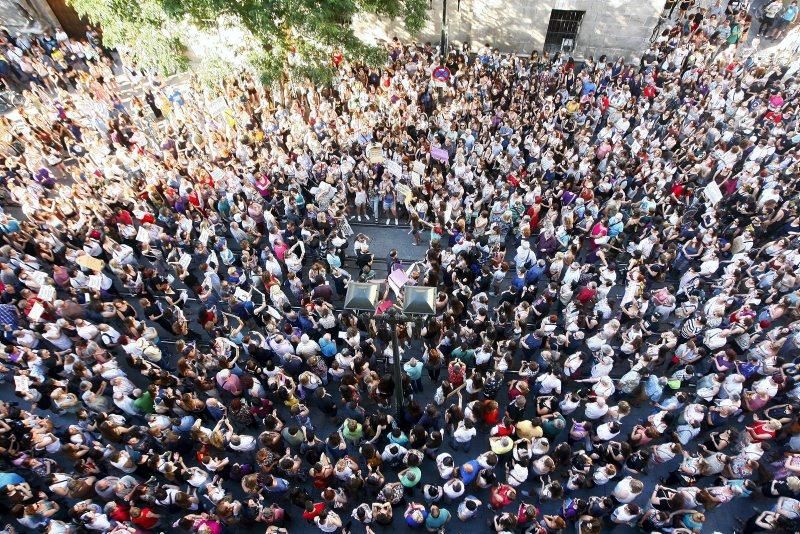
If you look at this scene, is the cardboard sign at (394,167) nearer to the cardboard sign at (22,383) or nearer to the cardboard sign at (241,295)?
the cardboard sign at (241,295)

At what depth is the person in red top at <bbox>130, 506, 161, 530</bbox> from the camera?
276 inches

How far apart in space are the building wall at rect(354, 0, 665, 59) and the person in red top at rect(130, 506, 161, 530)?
19.9 metres

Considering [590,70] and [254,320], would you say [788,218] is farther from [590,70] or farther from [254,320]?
[254,320]

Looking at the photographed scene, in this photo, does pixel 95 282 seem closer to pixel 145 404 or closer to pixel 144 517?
pixel 145 404

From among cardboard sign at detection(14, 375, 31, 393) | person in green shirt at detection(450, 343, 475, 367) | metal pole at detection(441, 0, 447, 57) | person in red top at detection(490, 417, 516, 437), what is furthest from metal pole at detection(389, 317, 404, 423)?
metal pole at detection(441, 0, 447, 57)

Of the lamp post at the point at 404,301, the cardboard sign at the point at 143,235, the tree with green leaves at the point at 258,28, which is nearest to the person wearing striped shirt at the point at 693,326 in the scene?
the lamp post at the point at 404,301

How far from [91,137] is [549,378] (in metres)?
15.2

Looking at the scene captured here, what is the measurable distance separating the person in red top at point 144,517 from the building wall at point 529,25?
19908 mm

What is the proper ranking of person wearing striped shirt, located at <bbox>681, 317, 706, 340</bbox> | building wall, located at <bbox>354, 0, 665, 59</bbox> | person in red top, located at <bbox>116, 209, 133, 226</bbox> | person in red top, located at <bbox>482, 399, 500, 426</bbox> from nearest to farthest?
1. person in red top, located at <bbox>482, 399, 500, 426</bbox>
2. person wearing striped shirt, located at <bbox>681, 317, 706, 340</bbox>
3. person in red top, located at <bbox>116, 209, 133, 226</bbox>
4. building wall, located at <bbox>354, 0, 665, 59</bbox>

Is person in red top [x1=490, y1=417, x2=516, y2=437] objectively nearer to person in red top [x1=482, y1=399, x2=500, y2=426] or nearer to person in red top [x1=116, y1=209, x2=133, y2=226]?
person in red top [x1=482, y1=399, x2=500, y2=426]

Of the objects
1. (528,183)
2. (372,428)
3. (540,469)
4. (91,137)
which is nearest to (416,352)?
(372,428)

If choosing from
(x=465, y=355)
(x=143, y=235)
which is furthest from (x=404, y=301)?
(x=143, y=235)

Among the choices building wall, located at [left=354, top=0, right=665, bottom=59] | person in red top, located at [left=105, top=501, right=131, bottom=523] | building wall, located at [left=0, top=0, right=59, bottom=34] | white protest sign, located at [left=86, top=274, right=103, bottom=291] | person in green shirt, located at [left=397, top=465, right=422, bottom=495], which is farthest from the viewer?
building wall, located at [left=0, top=0, right=59, bottom=34]

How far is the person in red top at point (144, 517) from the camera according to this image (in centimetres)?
701
